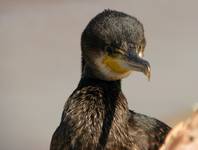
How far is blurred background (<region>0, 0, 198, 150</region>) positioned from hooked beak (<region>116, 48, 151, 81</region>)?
13.2 ft

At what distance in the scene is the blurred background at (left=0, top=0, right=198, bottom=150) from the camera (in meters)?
10.9

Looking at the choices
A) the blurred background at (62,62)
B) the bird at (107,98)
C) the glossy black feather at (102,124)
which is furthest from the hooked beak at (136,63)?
the blurred background at (62,62)

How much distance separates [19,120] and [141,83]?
4.82 feet

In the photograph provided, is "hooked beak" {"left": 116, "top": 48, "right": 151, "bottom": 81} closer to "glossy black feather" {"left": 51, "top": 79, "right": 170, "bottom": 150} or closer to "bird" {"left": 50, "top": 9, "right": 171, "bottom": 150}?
"bird" {"left": 50, "top": 9, "right": 171, "bottom": 150}

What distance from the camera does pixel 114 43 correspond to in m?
6.13

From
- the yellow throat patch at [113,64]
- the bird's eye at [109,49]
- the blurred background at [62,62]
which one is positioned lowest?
the blurred background at [62,62]

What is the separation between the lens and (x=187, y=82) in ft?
37.2

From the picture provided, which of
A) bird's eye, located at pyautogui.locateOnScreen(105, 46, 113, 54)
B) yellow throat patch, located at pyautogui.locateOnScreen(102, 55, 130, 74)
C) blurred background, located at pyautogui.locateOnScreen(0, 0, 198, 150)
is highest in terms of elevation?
bird's eye, located at pyautogui.locateOnScreen(105, 46, 113, 54)

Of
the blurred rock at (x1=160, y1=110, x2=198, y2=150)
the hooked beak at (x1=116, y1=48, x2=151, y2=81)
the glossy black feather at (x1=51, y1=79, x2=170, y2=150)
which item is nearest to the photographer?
the blurred rock at (x1=160, y1=110, x2=198, y2=150)

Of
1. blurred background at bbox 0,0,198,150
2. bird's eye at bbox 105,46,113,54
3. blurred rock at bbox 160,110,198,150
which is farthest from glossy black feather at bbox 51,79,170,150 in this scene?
blurred background at bbox 0,0,198,150

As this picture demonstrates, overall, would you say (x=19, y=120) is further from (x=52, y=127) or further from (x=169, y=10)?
(x=169, y=10)

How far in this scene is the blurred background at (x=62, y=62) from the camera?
35.7 ft

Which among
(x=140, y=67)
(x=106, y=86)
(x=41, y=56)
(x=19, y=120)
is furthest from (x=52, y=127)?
(x=140, y=67)

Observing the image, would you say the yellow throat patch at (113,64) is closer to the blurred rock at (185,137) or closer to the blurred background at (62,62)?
the blurred rock at (185,137)
